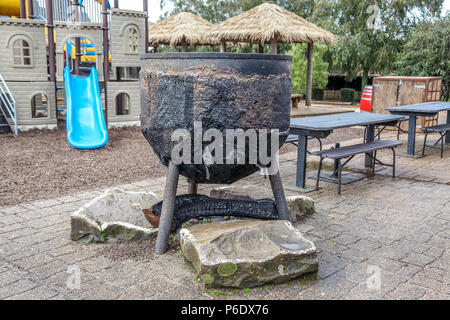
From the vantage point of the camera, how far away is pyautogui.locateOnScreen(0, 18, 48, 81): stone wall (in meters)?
9.34

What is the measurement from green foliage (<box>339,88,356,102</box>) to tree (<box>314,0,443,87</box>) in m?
1.94

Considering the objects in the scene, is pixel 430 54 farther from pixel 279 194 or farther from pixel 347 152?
pixel 279 194

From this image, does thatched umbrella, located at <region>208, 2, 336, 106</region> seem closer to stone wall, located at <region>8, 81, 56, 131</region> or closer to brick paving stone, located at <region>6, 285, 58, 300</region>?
stone wall, located at <region>8, 81, 56, 131</region>

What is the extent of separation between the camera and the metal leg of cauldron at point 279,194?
3762 millimetres

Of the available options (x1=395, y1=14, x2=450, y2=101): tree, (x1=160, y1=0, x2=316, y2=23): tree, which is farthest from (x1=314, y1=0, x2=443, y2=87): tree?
(x1=160, y1=0, x2=316, y2=23): tree

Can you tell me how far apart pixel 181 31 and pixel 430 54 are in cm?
770

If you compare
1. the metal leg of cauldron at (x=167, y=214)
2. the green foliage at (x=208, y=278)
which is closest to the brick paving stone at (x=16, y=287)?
the metal leg of cauldron at (x=167, y=214)

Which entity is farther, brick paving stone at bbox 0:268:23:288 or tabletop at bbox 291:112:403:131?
tabletop at bbox 291:112:403:131

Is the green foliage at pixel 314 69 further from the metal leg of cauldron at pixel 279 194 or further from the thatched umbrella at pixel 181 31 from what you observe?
the metal leg of cauldron at pixel 279 194

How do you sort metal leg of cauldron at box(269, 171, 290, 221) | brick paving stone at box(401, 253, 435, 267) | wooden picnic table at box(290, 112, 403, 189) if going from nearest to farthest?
1. brick paving stone at box(401, 253, 435, 267)
2. metal leg of cauldron at box(269, 171, 290, 221)
3. wooden picnic table at box(290, 112, 403, 189)

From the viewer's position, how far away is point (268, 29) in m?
12.9

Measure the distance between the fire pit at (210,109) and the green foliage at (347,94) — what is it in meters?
18.7
